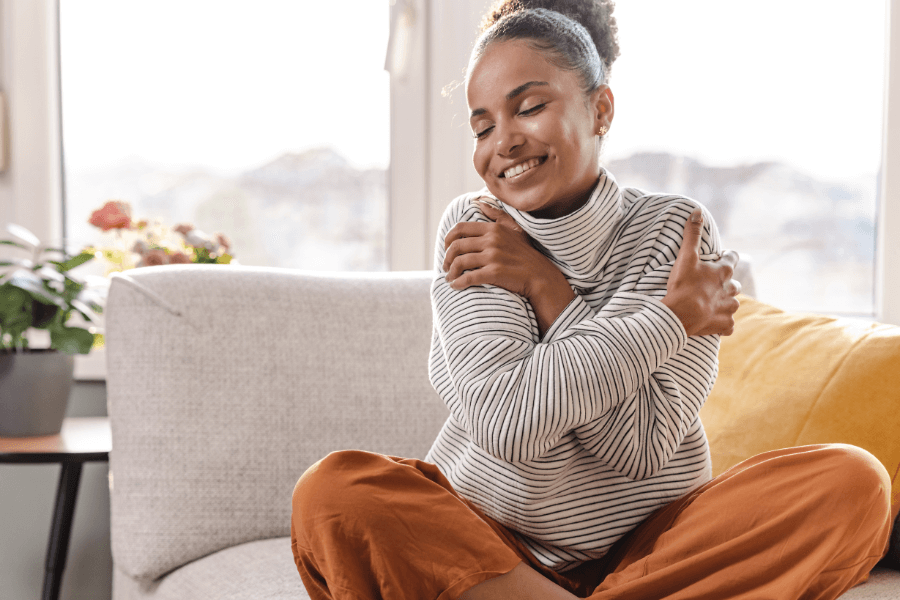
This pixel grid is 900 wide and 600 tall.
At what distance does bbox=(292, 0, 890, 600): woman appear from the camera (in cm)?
86

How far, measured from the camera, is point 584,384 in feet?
2.87

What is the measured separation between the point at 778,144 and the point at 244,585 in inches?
61.7

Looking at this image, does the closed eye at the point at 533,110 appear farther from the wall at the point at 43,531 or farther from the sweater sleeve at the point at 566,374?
the wall at the point at 43,531

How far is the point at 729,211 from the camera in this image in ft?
6.30

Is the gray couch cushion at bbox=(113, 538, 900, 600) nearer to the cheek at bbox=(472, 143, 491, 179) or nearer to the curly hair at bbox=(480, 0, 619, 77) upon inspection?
the cheek at bbox=(472, 143, 491, 179)

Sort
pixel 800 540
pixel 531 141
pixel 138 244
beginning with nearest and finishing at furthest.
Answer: pixel 800 540 < pixel 531 141 < pixel 138 244

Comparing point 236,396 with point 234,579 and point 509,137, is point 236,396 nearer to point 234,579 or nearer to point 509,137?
point 234,579

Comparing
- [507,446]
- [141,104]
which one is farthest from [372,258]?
[507,446]

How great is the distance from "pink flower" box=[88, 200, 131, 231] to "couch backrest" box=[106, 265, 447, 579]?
18.0 inches

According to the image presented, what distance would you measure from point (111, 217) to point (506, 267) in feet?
3.71

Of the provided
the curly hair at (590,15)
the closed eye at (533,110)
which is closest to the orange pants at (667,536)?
the closed eye at (533,110)

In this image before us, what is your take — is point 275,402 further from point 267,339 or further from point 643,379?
point 643,379

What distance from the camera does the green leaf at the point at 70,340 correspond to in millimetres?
1472

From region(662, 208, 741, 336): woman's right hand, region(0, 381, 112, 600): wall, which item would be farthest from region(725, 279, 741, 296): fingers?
region(0, 381, 112, 600): wall
